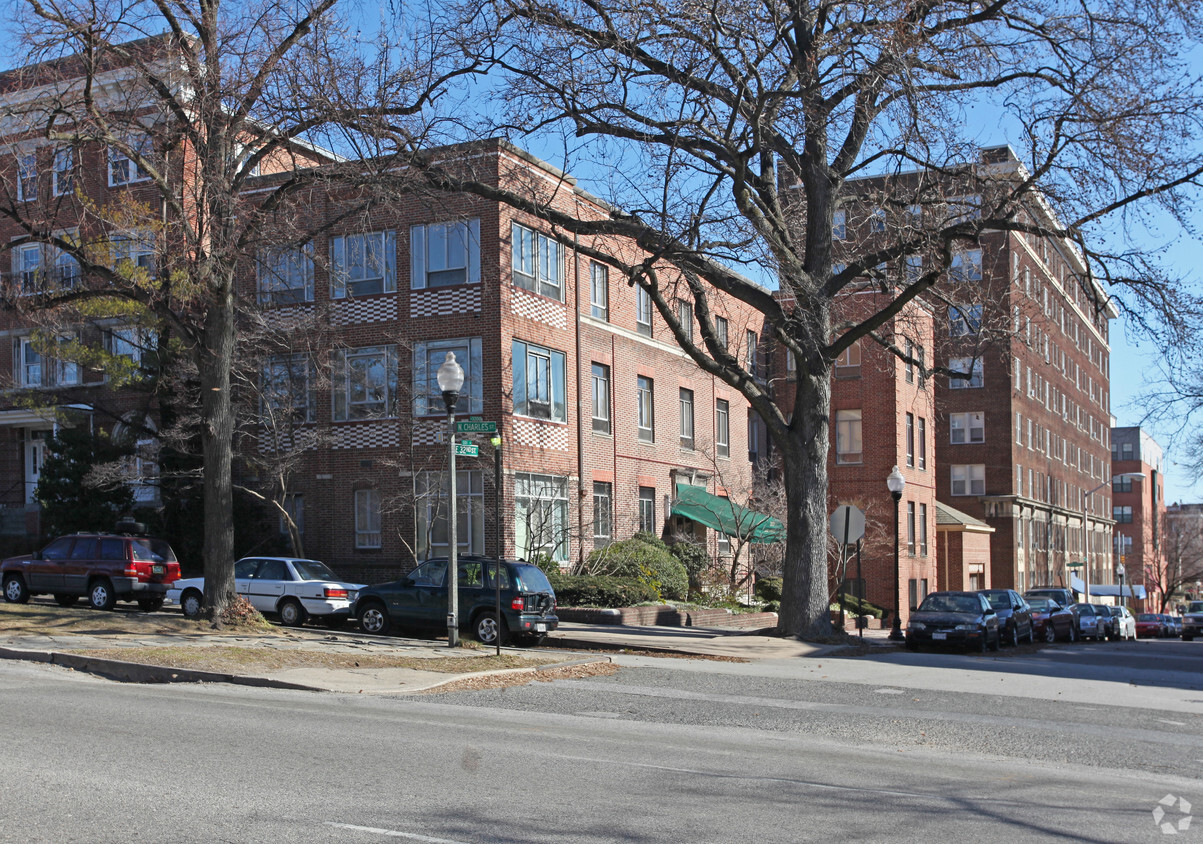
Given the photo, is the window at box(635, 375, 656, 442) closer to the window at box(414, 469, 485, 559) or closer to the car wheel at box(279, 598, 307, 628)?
the window at box(414, 469, 485, 559)

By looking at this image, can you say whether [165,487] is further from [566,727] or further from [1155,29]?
[1155,29]

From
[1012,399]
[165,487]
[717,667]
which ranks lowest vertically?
[717,667]

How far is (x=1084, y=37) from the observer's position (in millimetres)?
18328

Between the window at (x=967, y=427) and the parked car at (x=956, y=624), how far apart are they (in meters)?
36.7

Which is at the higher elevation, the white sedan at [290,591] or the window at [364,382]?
the window at [364,382]

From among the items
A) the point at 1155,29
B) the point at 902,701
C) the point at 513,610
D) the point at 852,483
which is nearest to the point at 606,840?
the point at 902,701

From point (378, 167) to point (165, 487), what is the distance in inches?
601

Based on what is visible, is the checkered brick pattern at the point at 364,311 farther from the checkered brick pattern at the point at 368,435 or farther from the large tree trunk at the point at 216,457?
the large tree trunk at the point at 216,457

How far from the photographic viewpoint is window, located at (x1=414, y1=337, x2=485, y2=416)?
94.7 ft

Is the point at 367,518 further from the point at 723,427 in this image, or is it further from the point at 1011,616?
the point at 1011,616

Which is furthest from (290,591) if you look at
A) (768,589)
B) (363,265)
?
(768,589)

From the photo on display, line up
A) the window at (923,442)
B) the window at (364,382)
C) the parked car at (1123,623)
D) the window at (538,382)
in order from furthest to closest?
the window at (923,442)
the parked car at (1123,623)
the window at (364,382)
the window at (538,382)

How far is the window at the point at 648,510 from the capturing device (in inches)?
1385

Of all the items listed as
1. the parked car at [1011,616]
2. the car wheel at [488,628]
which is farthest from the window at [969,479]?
the car wheel at [488,628]
